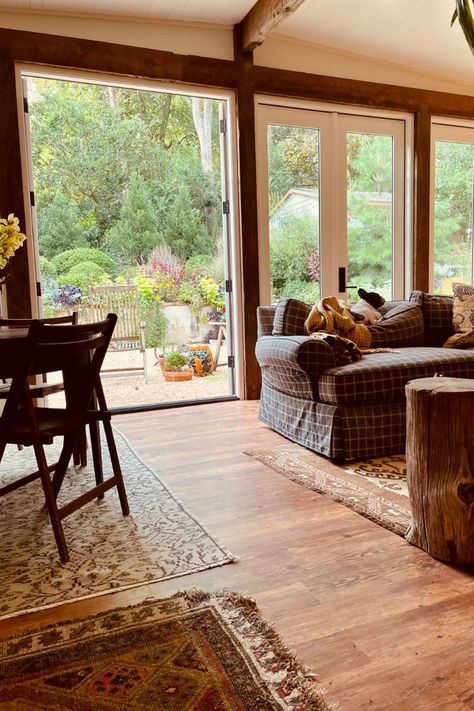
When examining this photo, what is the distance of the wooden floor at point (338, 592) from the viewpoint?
1308 millimetres

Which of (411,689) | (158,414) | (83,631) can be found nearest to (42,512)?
(83,631)

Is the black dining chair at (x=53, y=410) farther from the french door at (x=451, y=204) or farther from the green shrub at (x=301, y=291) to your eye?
the french door at (x=451, y=204)

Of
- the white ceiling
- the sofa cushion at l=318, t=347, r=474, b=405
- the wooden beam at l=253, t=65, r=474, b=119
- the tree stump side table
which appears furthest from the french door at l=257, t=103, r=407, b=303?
the tree stump side table

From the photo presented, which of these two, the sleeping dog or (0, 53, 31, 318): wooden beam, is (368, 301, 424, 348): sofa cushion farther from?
(0, 53, 31, 318): wooden beam

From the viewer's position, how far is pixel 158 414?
4.27 meters

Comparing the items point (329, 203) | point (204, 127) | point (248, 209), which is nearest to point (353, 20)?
point (329, 203)

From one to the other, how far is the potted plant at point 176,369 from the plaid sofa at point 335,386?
104 inches

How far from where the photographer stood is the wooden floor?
51.5 inches

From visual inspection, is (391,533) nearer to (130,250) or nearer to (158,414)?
(158,414)

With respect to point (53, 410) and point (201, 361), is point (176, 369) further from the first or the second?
point (53, 410)

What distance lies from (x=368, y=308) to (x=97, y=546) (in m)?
2.61

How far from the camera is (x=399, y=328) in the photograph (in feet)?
12.6

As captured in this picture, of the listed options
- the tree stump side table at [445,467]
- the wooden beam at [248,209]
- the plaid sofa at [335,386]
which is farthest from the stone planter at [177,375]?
the tree stump side table at [445,467]

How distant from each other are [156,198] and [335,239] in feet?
11.8
